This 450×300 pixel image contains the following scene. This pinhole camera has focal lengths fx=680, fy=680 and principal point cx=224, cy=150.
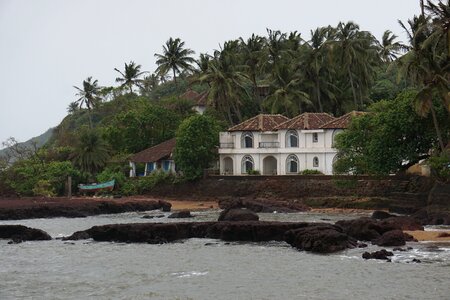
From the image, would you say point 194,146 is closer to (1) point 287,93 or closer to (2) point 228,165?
(2) point 228,165

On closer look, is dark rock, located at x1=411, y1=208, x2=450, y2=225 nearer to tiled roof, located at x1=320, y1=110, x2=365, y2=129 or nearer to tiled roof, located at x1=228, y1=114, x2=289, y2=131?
tiled roof, located at x1=320, y1=110, x2=365, y2=129

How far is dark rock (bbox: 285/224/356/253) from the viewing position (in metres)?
30.8

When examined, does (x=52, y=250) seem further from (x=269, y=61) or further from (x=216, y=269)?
(x=269, y=61)

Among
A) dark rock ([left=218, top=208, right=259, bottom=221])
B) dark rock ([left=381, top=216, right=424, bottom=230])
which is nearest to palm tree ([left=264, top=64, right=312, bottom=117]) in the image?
dark rock ([left=381, top=216, right=424, bottom=230])

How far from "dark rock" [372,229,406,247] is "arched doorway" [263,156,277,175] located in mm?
38408

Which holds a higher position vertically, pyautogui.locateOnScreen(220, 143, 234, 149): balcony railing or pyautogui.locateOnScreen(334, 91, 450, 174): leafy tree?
pyautogui.locateOnScreen(220, 143, 234, 149): balcony railing

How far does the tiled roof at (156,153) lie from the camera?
2916 inches

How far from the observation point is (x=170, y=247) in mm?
34031

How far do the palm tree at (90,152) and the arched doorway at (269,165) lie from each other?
713 inches

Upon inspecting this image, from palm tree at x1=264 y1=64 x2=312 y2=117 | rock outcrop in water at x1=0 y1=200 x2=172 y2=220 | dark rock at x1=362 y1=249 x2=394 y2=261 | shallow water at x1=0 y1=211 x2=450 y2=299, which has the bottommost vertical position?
shallow water at x1=0 y1=211 x2=450 y2=299

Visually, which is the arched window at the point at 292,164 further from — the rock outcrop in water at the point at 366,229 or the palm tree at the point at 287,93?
the rock outcrop in water at the point at 366,229

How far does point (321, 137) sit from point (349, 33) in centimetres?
1269

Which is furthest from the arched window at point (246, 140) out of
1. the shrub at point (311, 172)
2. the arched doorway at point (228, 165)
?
the shrub at point (311, 172)

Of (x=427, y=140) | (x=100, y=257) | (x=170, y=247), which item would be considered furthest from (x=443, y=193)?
(x=100, y=257)
